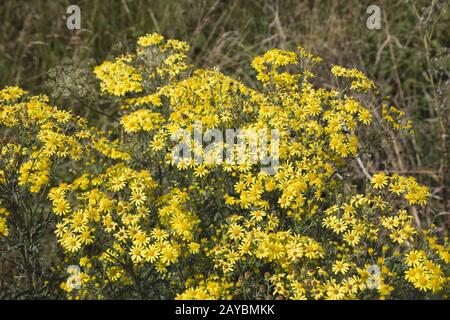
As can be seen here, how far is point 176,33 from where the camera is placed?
6.86m

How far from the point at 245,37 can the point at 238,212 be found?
3666 mm

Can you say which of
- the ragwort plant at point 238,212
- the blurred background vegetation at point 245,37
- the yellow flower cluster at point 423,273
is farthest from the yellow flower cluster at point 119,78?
the yellow flower cluster at point 423,273

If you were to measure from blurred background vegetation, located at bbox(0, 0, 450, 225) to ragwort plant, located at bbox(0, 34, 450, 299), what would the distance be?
219 cm

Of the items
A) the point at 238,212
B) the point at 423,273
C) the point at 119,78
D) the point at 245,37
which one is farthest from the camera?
the point at 245,37

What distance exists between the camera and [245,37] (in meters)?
6.93

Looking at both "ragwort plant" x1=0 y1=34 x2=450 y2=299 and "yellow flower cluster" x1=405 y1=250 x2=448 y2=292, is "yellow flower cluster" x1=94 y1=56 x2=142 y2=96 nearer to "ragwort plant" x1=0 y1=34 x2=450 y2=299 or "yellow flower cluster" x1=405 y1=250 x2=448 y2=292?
"ragwort plant" x1=0 y1=34 x2=450 y2=299

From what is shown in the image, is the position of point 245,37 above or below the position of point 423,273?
above

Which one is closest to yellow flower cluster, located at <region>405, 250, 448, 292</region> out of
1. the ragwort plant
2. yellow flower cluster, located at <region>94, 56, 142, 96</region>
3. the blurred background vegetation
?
the ragwort plant

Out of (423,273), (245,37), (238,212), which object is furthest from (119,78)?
(245,37)

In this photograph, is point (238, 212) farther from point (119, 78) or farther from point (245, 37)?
point (245, 37)

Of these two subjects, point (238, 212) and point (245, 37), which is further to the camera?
point (245, 37)

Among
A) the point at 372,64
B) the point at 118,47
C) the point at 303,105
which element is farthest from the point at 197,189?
the point at 372,64

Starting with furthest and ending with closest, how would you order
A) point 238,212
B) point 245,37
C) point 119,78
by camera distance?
point 245,37 < point 119,78 < point 238,212
